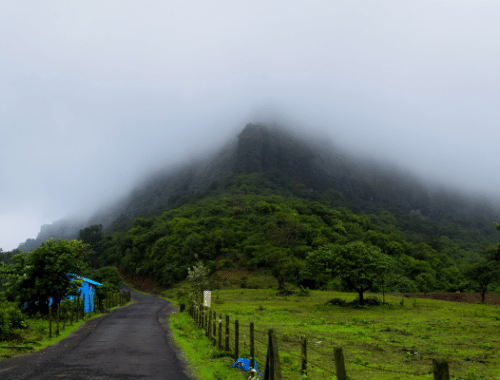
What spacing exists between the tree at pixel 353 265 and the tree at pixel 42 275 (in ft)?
93.3

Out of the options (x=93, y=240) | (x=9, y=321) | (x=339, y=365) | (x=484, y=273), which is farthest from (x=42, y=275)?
(x=93, y=240)

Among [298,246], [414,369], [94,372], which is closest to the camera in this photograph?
[94,372]

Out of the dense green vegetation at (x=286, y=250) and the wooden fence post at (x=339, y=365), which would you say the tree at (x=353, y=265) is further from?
the wooden fence post at (x=339, y=365)

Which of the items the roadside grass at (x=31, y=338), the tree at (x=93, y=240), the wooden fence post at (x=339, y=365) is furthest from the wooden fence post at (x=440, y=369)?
the tree at (x=93, y=240)

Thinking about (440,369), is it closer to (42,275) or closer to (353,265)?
(42,275)

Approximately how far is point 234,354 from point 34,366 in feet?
21.0

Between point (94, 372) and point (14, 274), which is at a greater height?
point (14, 274)

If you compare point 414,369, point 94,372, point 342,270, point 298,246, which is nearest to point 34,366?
point 94,372

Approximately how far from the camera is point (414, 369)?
12.3 metres

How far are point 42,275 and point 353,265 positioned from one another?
3079 centimetres

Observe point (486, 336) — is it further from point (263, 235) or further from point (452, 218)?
point (452, 218)

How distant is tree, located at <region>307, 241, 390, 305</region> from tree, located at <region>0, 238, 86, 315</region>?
28.5m

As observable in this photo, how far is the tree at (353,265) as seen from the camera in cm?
3919

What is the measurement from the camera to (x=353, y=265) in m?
39.6
